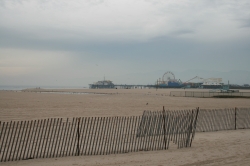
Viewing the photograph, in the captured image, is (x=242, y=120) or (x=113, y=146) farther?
(x=242, y=120)

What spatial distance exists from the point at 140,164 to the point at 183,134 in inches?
139

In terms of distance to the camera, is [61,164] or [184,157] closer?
[61,164]

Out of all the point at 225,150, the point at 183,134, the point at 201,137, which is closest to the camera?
the point at 225,150

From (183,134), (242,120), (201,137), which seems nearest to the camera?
(183,134)

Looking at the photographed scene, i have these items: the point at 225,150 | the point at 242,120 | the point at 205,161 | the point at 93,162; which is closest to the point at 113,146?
the point at 93,162

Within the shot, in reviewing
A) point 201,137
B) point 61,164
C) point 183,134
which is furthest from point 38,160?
point 201,137

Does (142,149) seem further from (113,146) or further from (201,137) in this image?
(201,137)

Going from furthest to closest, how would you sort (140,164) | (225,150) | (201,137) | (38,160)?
(201,137) < (225,150) < (38,160) < (140,164)

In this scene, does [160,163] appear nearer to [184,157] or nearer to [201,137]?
[184,157]

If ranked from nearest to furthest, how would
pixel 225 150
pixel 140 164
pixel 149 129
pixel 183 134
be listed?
1. pixel 140 164
2. pixel 225 150
3. pixel 183 134
4. pixel 149 129

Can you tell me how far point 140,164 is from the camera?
8.42m

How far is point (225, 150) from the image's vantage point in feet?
33.5

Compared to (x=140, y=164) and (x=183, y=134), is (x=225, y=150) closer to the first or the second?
(x=183, y=134)

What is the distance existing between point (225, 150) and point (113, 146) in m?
4.30
